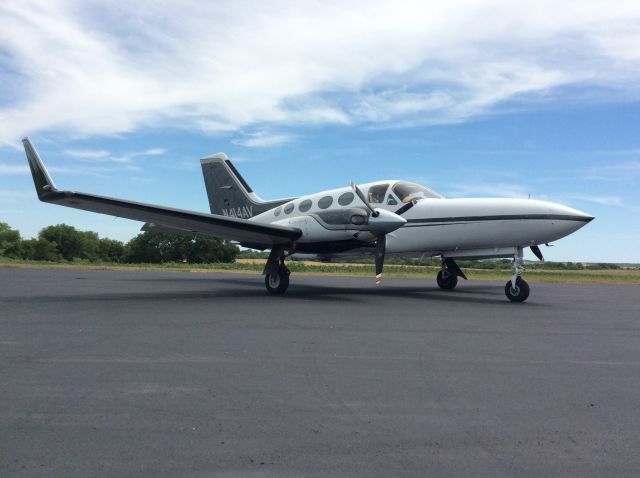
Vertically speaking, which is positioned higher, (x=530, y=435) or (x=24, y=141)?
(x=24, y=141)

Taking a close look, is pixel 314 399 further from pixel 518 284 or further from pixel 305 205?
pixel 305 205

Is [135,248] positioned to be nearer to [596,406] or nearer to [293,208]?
[293,208]

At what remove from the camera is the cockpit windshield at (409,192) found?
15.7 m

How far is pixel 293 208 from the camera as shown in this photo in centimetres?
1733

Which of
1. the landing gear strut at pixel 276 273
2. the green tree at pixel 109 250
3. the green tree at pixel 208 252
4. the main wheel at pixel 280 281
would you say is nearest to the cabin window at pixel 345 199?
the landing gear strut at pixel 276 273

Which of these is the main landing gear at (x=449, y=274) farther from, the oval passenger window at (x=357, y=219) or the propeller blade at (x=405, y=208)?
the oval passenger window at (x=357, y=219)

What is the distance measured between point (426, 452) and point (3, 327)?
740 centimetres

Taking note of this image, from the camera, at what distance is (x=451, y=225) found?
14.8 m

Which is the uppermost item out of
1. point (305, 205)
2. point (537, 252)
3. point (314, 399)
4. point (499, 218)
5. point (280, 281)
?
point (305, 205)

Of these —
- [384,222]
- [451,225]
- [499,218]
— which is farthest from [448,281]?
[384,222]

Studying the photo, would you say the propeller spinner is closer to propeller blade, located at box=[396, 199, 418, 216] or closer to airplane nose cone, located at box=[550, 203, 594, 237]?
propeller blade, located at box=[396, 199, 418, 216]

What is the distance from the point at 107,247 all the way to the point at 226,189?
A: 101335mm

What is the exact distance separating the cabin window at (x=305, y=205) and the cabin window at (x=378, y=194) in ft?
6.60

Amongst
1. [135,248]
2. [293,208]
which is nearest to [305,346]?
[293,208]
